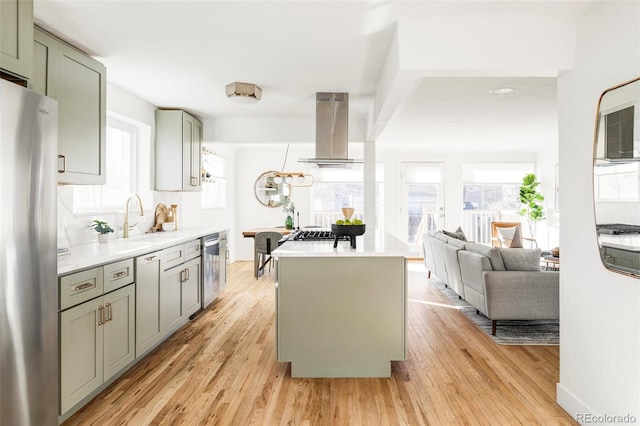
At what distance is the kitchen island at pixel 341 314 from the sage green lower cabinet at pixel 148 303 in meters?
1.03

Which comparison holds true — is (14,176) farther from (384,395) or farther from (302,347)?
(384,395)

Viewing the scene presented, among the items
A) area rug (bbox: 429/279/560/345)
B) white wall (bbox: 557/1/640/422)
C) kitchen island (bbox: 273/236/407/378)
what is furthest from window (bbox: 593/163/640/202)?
area rug (bbox: 429/279/560/345)

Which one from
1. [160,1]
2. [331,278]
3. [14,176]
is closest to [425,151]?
[331,278]

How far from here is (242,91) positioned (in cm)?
344

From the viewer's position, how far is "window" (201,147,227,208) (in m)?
6.18

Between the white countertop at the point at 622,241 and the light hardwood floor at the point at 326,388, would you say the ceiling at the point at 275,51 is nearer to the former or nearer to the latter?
the white countertop at the point at 622,241

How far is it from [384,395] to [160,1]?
2.67 meters

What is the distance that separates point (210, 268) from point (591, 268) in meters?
3.51

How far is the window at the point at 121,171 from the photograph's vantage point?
10.9 feet

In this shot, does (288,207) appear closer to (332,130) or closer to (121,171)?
(332,130)

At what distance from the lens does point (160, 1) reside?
2062 millimetres

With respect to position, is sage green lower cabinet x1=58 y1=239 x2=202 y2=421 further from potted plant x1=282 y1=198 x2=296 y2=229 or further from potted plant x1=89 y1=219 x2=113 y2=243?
potted plant x1=282 y1=198 x2=296 y2=229

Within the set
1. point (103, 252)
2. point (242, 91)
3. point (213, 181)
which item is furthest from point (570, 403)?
point (213, 181)

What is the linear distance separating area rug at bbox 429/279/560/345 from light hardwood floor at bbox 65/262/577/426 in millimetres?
130
